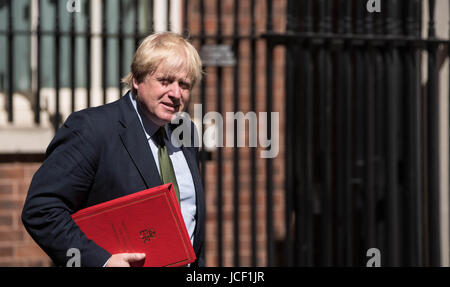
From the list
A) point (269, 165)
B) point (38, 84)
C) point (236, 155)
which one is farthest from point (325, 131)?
point (38, 84)

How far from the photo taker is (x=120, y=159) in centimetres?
222

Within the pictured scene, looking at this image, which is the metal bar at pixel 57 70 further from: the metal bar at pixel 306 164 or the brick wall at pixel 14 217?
the metal bar at pixel 306 164

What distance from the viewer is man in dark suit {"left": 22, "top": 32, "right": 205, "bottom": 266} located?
209cm

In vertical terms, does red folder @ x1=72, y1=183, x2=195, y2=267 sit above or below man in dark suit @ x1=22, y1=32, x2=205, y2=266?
below

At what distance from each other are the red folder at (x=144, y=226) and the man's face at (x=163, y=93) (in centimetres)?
32

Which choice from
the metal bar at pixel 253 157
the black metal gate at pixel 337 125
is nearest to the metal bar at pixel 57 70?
the black metal gate at pixel 337 125

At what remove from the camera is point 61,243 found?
209 centimetres

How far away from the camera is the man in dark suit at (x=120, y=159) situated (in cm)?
209

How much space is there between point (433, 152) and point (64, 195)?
3.21m

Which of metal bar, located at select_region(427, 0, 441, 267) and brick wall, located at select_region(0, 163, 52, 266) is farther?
metal bar, located at select_region(427, 0, 441, 267)

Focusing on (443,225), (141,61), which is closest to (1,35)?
(141,61)

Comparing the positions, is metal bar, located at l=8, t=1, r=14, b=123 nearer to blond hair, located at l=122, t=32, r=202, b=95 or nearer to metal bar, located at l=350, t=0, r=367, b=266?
blond hair, located at l=122, t=32, r=202, b=95

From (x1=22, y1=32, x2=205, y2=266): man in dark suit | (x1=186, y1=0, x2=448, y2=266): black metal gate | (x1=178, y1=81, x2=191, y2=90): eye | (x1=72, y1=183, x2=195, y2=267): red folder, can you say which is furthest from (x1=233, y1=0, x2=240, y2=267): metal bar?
(x1=72, y1=183, x2=195, y2=267): red folder

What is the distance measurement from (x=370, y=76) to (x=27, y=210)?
9.89 ft
